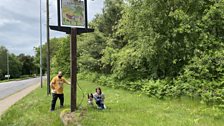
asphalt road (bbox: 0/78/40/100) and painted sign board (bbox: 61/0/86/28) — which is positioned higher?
painted sign board (bbox: 61/0/86/28)

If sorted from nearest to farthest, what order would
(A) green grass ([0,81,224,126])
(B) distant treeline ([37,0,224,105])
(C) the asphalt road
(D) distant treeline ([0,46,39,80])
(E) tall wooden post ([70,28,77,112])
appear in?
1. (A) green grass ([0,81,224,126])
2. (E) tall wooden post ([70,28,77,112])
3. (B) distant treeline ([37,0,224,105])
4. (C) the asphalt road
5. (D) distant treeline ([0,46,39,80])

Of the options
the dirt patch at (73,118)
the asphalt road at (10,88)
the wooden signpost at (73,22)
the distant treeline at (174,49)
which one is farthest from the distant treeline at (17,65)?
the dirt patch at (73,118)

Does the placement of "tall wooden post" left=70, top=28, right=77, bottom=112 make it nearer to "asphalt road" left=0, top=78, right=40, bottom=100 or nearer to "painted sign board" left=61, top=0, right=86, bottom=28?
"painted sign board" left=61, top=0, right=86, bottom=28

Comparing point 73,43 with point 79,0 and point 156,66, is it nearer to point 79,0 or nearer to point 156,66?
point 79,0

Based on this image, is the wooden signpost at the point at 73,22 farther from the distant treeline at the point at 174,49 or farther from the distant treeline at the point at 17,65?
the distant treeline at the point at 17,65

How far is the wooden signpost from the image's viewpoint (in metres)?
13.1

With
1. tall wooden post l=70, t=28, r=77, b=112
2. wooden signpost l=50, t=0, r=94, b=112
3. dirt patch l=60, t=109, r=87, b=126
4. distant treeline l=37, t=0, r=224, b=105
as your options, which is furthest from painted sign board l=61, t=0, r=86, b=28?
distant treeline l=37, t=0, r=224, b=105

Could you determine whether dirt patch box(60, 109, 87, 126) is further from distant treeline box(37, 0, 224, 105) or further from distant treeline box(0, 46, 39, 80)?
distant treeline box(0, 46, 39, 80)

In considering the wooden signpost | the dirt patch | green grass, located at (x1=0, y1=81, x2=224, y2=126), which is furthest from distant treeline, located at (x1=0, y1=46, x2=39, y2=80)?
the dirt patch

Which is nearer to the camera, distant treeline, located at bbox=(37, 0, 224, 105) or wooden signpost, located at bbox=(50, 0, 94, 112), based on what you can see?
wooden signpost, located at bbox=(50, 0, 94, 112)

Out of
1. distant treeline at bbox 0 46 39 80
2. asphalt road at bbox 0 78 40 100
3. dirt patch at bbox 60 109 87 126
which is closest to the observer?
dirt patch at bbox 60 109 87 126

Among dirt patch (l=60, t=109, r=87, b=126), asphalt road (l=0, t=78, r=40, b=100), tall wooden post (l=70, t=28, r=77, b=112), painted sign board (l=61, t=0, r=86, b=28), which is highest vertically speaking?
painted sign board (l=61, t=0, r=86, b=28)

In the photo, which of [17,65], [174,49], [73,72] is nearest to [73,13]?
[73,72]

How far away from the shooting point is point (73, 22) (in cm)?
1348
